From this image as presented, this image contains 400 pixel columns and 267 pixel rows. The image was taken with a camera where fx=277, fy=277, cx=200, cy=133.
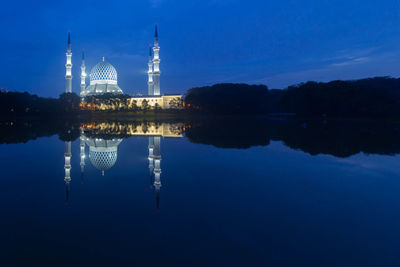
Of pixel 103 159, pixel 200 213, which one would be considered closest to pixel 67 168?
pixel 103 159

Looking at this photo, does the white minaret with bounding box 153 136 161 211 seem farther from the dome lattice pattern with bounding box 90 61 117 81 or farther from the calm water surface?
the dome lattice pattern with bounding box 90 61 117 81

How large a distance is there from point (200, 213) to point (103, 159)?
611cm

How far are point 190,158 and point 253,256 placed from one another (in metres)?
6.85

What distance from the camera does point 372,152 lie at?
11.6 metres

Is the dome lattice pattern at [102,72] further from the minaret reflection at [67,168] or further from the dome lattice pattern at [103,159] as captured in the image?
the dome lattice pattern at [103,159]

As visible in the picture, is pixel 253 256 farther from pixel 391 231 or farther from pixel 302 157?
pixel 302 157

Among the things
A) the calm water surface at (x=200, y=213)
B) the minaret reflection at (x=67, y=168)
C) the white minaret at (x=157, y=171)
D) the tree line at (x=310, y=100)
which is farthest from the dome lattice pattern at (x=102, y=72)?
the calm water surface at (x=200, y=213)

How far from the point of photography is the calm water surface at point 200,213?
359 centimetres

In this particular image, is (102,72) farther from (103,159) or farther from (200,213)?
(200,213)

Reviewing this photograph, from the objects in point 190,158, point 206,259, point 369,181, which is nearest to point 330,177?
point 369,181

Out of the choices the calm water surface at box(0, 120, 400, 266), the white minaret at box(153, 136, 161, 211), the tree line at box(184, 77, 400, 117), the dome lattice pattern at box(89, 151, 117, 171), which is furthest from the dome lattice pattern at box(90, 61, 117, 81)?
the calm water surface at box(0, 120, 400, 266)

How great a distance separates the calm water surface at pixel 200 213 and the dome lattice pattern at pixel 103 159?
134mm

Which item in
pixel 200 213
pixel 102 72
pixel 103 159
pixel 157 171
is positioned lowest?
pixel 200 213

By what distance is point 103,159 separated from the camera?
9.90 metres
